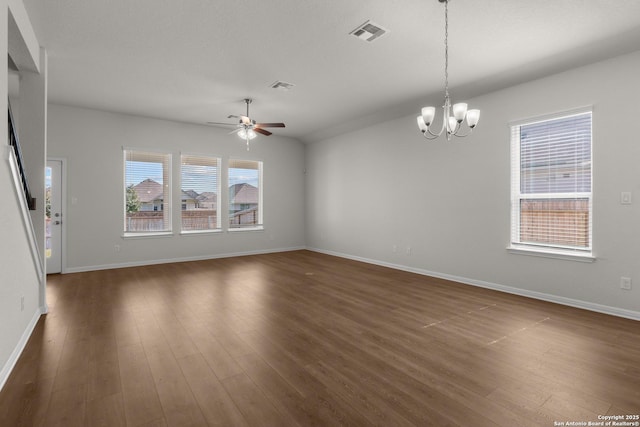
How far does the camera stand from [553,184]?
4242 millimetres

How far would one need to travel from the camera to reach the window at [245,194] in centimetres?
778

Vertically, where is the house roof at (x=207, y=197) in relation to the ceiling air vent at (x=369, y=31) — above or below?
below

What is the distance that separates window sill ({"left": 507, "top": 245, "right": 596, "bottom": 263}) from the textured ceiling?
91.1 inches

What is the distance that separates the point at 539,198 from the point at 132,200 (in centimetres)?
722

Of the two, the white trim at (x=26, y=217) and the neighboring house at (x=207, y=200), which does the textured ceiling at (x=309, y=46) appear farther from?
the neighboring house at (x=207, y=200)

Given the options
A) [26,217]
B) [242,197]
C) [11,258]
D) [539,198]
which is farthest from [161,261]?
[539,198]

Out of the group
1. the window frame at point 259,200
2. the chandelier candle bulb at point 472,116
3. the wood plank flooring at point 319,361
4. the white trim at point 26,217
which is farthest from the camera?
the window frame at point 259,200

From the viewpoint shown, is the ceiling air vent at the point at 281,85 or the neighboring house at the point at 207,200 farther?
the neighboring house at the point at 207,200

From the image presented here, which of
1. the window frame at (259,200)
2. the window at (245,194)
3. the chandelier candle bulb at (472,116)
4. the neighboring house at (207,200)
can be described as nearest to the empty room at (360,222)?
the chandelier candle bulb at (472,116)

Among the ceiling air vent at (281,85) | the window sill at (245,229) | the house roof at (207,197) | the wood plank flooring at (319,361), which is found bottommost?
the wood plank flooring at (319,361)

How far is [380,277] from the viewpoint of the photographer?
5512mm

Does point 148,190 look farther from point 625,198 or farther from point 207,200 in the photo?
point 625,198

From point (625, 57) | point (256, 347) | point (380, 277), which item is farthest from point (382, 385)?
point (625, 57)

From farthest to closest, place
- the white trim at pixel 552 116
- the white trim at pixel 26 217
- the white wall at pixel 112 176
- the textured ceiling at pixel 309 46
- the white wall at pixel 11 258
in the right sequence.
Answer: the white wall at pixel 112 176
the white trim at pixel 552 116
the textured ceiling at pixel 309 46
the white trim at pixel 26 217
the white wall at pixel 11 258
